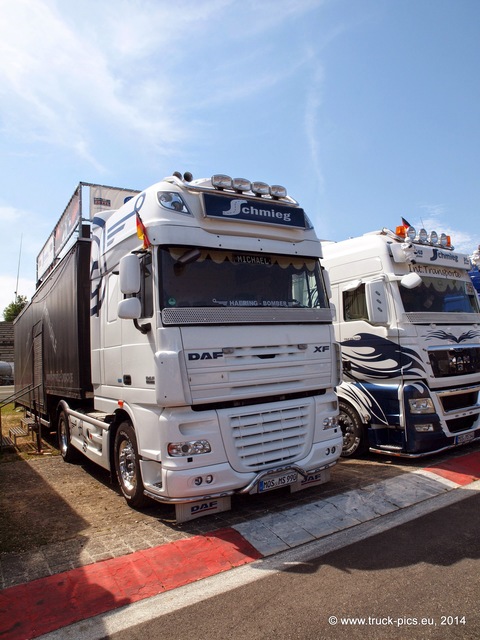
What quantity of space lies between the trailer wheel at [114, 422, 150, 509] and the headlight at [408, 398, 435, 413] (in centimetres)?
385

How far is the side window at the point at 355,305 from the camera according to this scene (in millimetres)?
7250

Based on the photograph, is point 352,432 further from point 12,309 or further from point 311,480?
point 12,309

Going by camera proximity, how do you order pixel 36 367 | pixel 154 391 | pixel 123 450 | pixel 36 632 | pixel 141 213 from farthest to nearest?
pixel 36 367 → pixel 123 450 → pixel 141 213 → pixel 154 391 → pixel 36 632

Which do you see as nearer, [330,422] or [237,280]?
[237,280]

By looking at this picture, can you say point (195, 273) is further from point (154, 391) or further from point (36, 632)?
point (36, 632)

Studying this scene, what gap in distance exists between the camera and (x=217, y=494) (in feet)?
14.6

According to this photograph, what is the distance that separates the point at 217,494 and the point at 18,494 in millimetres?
3334

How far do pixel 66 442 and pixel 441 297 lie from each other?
6.75 metres

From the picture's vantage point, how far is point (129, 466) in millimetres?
5352

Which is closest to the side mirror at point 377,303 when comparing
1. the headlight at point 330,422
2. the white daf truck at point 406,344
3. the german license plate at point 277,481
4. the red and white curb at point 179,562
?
the white daf truck at point 406,344

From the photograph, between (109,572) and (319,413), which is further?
(319,413)

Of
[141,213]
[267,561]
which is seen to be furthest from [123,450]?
[141,213]

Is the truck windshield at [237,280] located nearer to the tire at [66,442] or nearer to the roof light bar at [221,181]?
the roof light bar at [221,181]

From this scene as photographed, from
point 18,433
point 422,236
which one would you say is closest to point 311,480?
point 422,236
